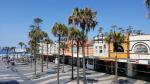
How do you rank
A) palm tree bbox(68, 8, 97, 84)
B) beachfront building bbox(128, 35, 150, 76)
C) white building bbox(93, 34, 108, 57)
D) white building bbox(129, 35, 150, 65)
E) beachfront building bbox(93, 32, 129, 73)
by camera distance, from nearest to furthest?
palm tree bbox(68, 8, 97, 84) → white building bbox(129, 35, 150, 65) → beachfront building bbox(128, 35, 150, 76) → beachfront building bbox(93, 32, 129, 73) → white building bbox(93, 34, 108, 57)

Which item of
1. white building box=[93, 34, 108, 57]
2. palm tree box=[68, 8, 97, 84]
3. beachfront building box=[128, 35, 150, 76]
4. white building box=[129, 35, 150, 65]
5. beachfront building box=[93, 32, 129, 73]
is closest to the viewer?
palm tree box=[68, 8, 97, 84]

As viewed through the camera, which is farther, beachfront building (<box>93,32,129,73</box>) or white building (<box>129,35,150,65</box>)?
beachfront building (<box>93,32,129,73</box>)

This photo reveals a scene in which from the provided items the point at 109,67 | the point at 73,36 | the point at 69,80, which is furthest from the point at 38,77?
the point at 73,36

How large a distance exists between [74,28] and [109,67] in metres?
23.2

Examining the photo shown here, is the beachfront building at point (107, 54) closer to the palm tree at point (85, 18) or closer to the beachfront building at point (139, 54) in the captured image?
the beachfront building at point (139, 54)

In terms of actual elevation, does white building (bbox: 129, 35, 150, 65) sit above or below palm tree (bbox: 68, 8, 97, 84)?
below

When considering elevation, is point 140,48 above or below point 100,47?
below

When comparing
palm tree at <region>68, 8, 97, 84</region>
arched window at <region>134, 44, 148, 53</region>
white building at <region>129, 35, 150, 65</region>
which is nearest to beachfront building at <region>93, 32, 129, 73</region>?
white building at <region>129, 35, 150, 65</region>

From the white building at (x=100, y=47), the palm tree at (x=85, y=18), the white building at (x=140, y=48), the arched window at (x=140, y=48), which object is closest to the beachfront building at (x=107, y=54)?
the white building at (x=100, y=47)

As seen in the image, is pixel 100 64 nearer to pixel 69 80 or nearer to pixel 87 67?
pixel 87 67

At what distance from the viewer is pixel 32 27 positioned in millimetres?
80625

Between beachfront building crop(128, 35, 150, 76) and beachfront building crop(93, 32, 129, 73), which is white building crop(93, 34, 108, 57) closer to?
beachfront building crop(93, 32, 129, 73)

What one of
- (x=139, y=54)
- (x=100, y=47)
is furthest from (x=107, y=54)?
(x=139, y=54)

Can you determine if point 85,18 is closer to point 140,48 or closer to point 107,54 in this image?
point 140,48
